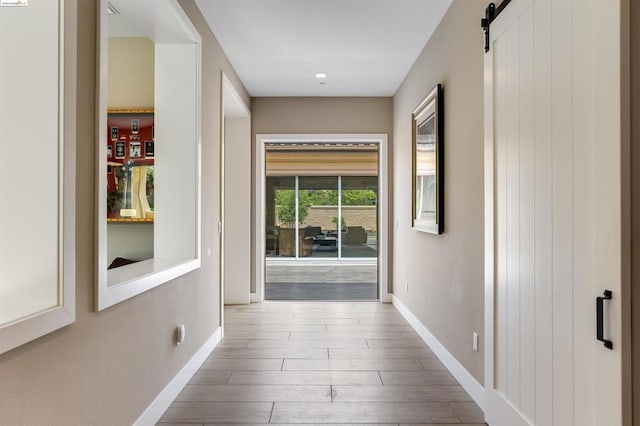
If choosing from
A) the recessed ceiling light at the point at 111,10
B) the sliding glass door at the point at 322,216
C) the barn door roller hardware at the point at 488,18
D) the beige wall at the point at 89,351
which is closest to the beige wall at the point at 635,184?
the barn door roller hardware at the point at 488,18

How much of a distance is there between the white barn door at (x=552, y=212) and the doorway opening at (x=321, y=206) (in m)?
7.27

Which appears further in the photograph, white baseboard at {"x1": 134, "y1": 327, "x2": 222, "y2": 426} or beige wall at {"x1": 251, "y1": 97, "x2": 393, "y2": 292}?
beige wall at {"x1": 251, "y1": 97, "x2": 393, "y2": 292}

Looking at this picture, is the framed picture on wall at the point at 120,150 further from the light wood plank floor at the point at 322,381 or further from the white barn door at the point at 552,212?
the white barn door at the point at 552,212

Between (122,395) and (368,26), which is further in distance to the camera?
(368,26)

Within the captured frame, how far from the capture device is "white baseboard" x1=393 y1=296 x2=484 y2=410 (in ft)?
8.33

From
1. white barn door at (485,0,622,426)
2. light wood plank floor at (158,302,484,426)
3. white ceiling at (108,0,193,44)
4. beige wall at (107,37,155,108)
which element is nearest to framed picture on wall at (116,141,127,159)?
beige wall at (107,37,155,108)

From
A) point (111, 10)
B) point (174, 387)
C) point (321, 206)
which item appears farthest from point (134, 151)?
point (321, 206)

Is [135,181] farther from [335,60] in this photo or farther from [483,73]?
[483,73]

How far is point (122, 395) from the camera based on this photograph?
1.96m

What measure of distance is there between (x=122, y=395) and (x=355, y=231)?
8245 millimetres

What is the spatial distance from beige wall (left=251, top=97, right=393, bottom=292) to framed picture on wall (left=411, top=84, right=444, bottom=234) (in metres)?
1.36

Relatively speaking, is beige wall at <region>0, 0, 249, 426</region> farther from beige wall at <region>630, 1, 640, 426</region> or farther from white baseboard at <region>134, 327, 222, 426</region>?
beige wall at <region>630, 1, 640, 426</region>

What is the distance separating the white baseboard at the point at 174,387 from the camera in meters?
2.23

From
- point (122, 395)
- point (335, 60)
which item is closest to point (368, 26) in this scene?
point (335, 60)
